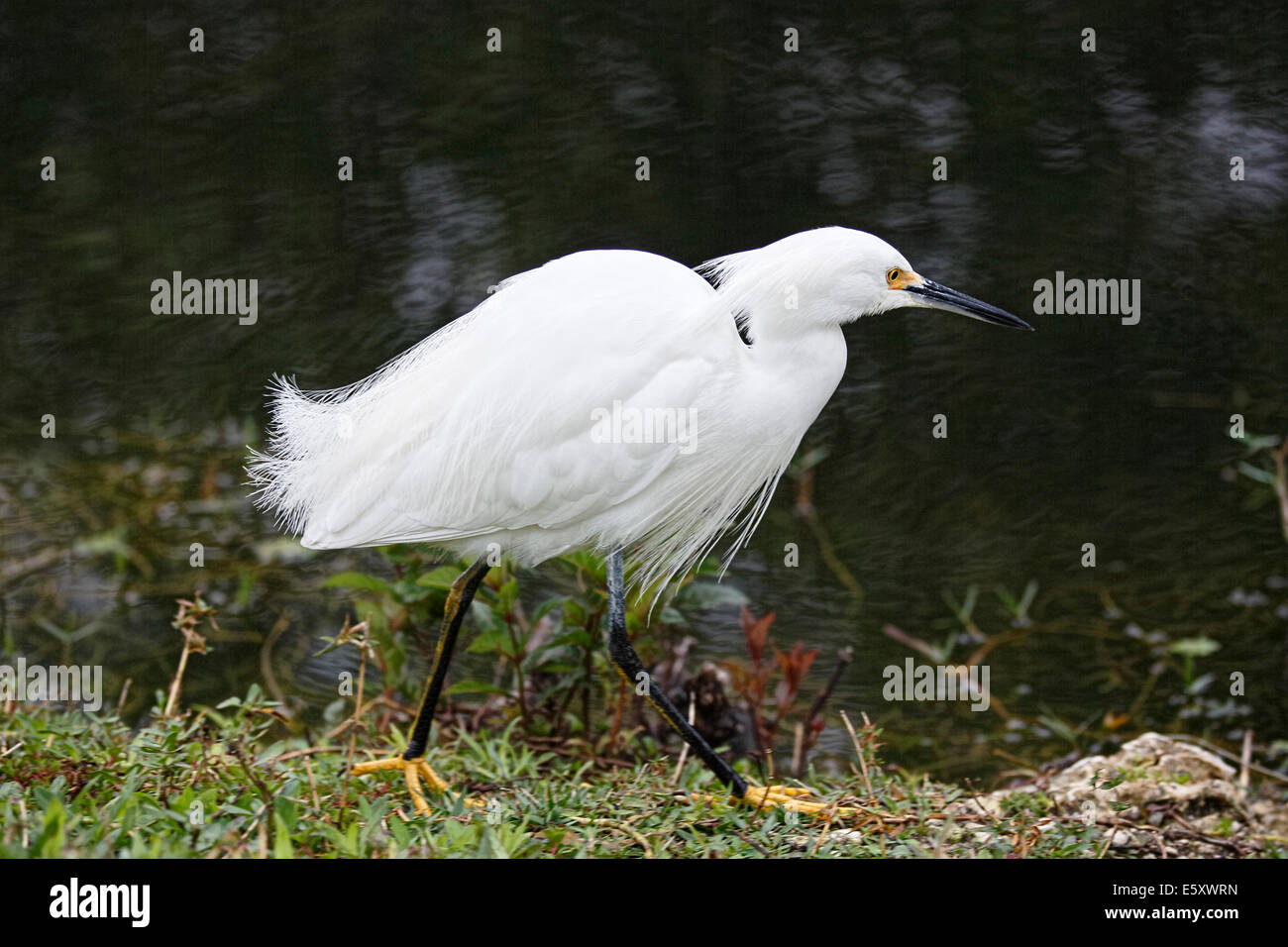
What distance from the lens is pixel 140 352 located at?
4.71 m

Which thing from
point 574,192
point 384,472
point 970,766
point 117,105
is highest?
point 117,105

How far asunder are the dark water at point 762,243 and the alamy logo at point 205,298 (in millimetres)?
85

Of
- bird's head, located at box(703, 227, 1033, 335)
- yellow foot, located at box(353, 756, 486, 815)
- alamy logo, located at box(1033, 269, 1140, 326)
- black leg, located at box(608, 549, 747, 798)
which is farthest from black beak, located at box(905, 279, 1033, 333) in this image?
alamy logo, located at box(1033, 269, 1140, 326)

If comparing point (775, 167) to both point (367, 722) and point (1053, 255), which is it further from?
point (367, 722)

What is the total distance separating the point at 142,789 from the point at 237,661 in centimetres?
162

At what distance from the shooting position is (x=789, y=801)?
274 cm

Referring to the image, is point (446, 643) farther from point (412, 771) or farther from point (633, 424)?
point (633, 424)

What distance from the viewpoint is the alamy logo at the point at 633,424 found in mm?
2627

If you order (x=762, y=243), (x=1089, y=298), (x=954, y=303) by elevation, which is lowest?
(x=954, y=303)

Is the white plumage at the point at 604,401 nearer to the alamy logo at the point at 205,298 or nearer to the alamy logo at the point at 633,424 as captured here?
the alamy logo at the point at 633,424

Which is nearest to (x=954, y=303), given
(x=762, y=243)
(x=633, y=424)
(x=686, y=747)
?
(x=633, y=424)

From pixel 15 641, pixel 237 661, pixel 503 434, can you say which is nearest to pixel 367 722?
pixel 237 661

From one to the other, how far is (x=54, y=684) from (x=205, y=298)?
4.96 ft
